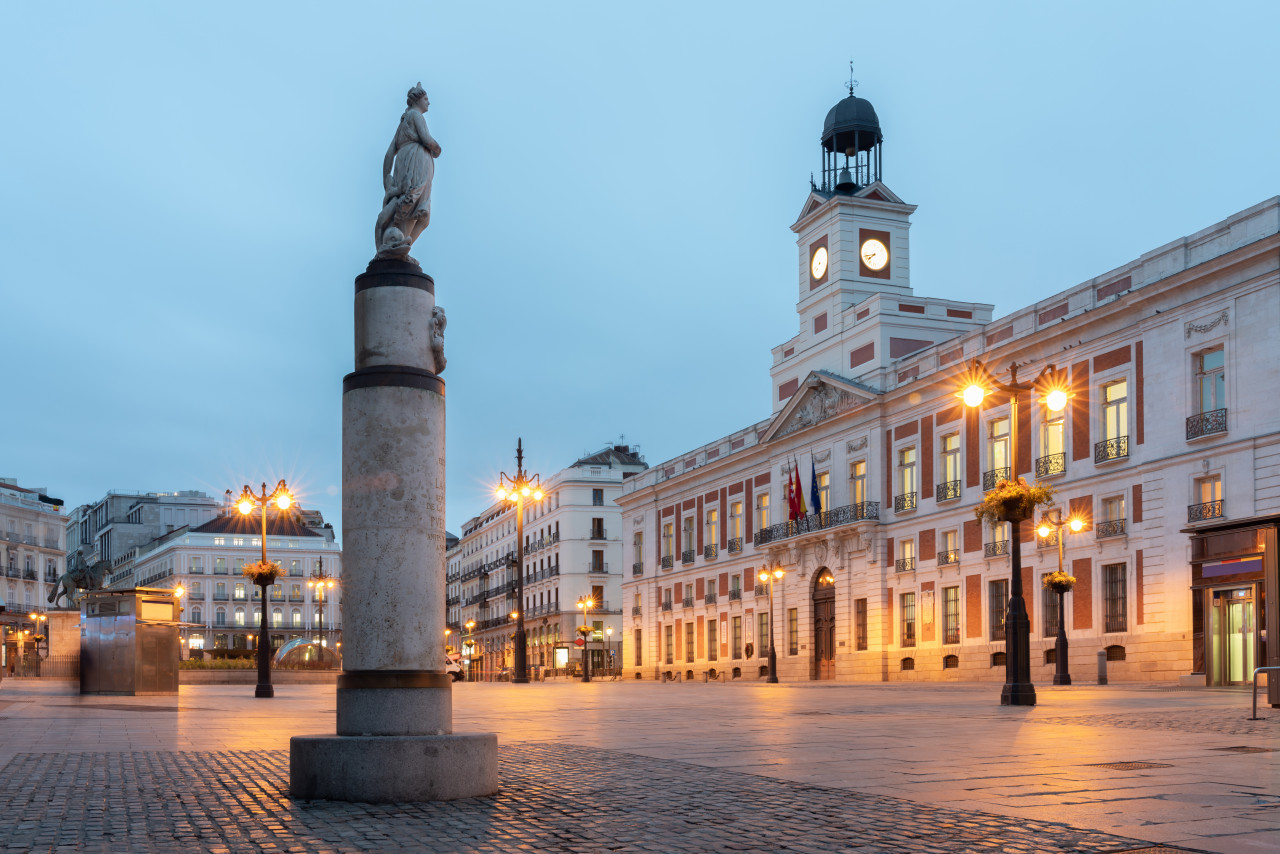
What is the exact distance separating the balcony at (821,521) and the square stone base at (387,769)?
49.5 meters

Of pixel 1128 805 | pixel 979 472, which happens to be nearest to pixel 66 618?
pixel 979 472

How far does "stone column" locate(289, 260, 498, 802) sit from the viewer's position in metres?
9.41

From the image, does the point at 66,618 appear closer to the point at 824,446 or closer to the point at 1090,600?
the point at 824,446

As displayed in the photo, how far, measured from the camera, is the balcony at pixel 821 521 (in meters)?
58.1

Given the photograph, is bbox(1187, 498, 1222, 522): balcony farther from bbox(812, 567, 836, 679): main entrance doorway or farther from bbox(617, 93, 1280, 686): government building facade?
bbox(812, 567, 836, 679): main entrance doorway

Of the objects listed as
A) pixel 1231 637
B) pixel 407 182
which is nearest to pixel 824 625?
pixel 1231 637

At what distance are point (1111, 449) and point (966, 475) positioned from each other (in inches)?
338

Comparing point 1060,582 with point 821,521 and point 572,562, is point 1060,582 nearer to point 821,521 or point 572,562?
point 821,521

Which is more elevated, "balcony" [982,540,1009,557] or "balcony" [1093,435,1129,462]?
"balcony" [1093,435,1129,462]

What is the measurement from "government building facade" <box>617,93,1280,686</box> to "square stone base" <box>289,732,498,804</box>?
1302 centimetres

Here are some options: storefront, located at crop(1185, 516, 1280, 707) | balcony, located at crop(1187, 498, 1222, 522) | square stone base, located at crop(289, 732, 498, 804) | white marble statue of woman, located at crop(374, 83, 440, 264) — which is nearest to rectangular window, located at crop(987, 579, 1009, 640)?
balcony, located at crop(1187, 498, 1222, 522)

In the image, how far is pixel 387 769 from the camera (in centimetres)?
933

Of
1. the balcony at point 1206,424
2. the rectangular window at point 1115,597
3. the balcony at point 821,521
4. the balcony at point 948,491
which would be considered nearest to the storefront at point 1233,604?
the balcony at point 1206,424

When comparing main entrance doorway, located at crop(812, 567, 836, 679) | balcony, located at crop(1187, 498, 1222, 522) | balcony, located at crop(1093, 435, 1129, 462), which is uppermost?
balcony, located at crop(1093, 435, 1129, 462)
